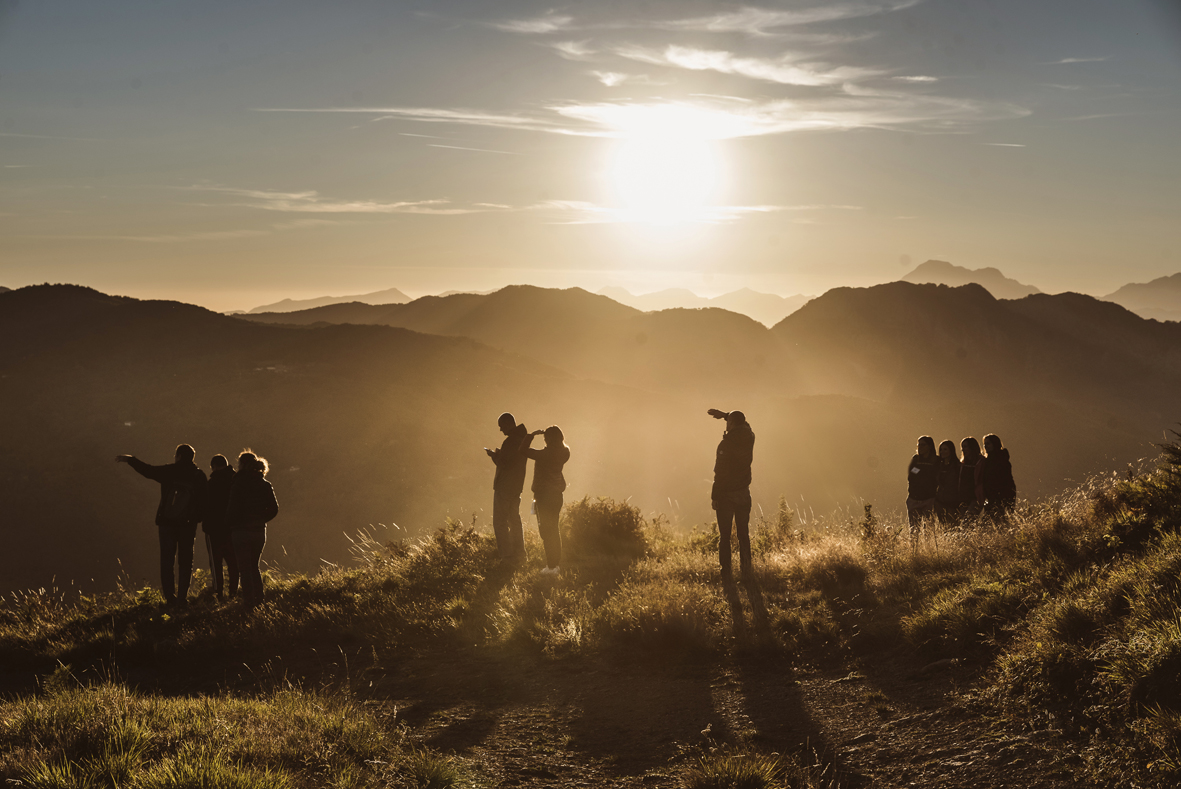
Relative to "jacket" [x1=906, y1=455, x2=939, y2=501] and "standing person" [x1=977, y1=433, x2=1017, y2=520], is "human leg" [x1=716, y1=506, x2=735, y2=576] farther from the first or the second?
"standing person" [x1=977, y1=433, x2=1017, y2=520]

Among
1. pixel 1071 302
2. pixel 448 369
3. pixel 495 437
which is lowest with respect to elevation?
pixel 495 437

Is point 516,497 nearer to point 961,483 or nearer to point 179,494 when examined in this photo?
point 179,494

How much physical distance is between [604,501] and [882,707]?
750 cm

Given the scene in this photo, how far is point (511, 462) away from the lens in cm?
930

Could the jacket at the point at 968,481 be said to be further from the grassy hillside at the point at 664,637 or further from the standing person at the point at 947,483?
the grassy hillside at the point at 664,637

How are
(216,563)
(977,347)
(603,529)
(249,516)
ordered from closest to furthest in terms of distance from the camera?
1. (249,516)
2. (216,563)
3. (603,529)
4. (977,347)

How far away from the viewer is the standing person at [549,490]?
364 inches

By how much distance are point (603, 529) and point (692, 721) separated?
668 cm

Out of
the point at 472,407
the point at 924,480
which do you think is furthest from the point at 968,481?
the point at 472,407

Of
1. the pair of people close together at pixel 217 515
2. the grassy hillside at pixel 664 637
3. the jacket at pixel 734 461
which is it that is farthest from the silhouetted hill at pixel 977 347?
the pair of people close together at pixel 217 515

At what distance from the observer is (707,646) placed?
650cm

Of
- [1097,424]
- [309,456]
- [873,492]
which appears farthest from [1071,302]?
[309,456]

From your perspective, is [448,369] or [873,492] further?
[448,369]

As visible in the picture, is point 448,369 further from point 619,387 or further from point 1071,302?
point 1071,302
